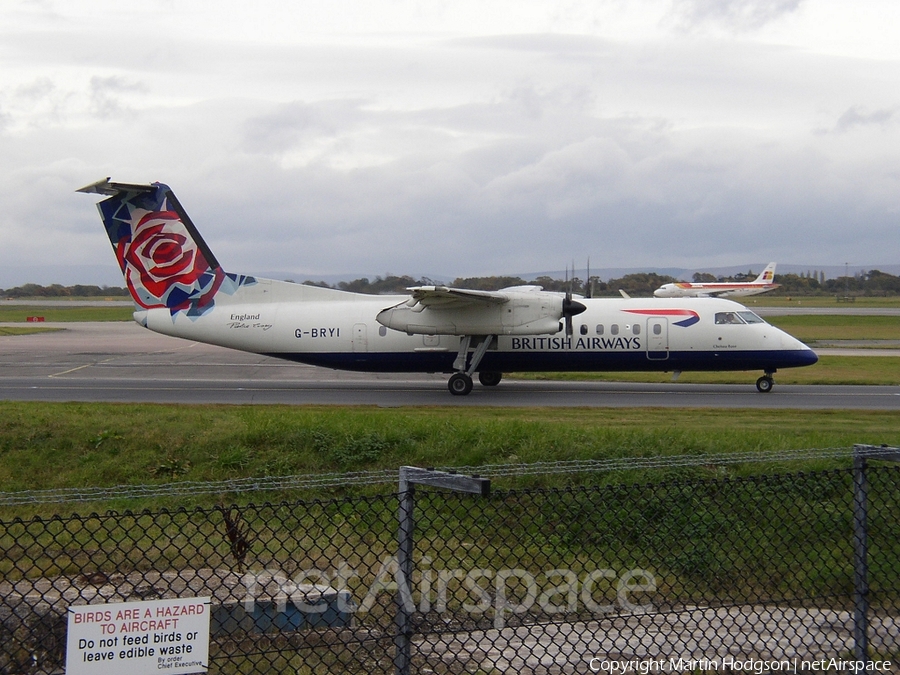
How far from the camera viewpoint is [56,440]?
15922mm

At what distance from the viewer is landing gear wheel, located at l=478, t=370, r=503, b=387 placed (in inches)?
1110

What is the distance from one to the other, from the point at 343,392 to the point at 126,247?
25.5ft

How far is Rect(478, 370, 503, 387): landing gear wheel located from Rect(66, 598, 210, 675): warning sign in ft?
78.0

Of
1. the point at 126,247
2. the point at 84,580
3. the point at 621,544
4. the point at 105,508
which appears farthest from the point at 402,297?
the point at 84,580

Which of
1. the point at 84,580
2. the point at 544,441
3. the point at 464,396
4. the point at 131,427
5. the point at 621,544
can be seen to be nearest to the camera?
the point at 84,580

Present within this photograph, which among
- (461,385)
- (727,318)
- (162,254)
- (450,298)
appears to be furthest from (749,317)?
(162,254)

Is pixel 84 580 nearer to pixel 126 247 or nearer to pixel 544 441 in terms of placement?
pixel 544 441

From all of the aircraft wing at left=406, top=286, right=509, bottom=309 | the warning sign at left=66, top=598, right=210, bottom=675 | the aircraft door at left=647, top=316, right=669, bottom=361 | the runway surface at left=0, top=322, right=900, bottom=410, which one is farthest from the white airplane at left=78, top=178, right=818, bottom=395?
the warning sign at left=66, top=598, right=210, bottom=675

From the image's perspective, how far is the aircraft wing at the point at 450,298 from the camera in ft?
76.9

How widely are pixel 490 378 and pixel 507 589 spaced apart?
18.9 meters

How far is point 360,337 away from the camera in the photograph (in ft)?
85.7

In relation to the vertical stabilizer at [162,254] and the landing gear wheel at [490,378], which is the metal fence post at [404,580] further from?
the landing gear wheel at [490,378]

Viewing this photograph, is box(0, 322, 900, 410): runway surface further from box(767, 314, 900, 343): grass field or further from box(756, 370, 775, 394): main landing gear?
box(767, 314, 900, 343): grass field

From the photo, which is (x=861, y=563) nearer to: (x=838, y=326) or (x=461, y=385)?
(x=461, y=385)
